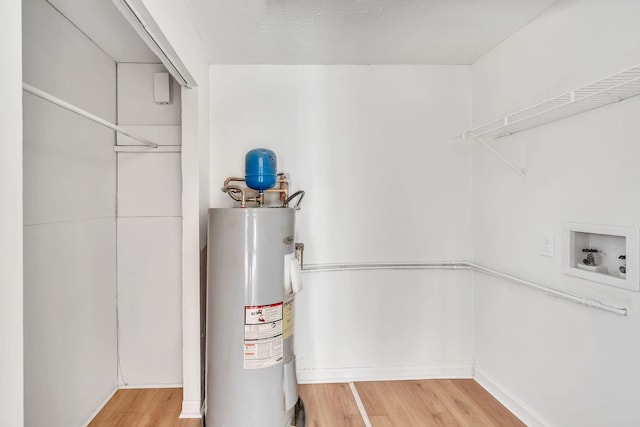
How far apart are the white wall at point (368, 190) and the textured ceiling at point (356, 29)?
159 millimetres

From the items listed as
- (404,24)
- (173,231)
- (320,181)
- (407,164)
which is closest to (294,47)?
(404,24)

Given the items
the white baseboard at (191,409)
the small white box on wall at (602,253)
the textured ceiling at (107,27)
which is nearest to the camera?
the small white box on wall at (602,253)

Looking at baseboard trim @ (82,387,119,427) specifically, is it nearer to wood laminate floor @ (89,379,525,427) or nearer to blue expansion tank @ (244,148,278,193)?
wood laminate floor @ (89,379,525,427)

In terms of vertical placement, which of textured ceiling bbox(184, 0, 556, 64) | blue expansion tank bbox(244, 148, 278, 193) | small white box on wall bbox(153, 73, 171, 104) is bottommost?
blue expansion tank bbox(244, 148, 278, 193)

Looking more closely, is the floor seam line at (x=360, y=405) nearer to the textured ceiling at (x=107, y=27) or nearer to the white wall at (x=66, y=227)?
the white wall at (x=66, y=227)

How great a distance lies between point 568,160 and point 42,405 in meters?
2.90

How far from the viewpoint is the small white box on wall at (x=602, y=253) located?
4.28ft

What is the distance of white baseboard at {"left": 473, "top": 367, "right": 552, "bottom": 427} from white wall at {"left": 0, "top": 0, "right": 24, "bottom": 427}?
2297mm

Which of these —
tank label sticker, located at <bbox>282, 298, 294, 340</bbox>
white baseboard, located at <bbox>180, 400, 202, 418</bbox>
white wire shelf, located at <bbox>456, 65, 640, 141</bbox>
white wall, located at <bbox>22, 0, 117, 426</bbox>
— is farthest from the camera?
white baseboard, located at <bbox>180, 400, 202, 418</bbox>

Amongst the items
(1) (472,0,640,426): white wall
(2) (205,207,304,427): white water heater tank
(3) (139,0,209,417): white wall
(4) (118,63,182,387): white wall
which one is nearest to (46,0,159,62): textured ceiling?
(4) (118,63,182,387): white wall

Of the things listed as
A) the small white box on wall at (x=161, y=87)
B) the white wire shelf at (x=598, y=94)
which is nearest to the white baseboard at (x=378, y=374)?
the white wire shelf at (x=598, y=94)

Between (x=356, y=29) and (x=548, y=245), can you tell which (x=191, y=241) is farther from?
(x=548, y=245)

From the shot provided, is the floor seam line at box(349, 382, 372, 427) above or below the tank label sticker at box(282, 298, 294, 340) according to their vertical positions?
below

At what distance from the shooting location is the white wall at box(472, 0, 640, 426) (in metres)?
1.35
